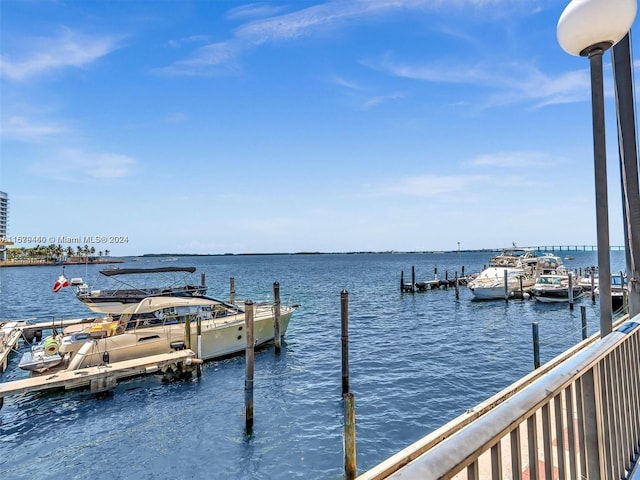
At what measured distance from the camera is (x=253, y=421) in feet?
34.7

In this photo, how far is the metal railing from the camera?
127 centimetres

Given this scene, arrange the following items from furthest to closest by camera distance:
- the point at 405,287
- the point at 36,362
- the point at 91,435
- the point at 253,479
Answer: the point at 405,287 → the point at 36,362 → the point at 91,435 → the point at 253,479

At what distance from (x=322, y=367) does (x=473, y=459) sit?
47.6 feet

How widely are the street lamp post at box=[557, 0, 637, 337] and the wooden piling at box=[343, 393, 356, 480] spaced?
15.7ft

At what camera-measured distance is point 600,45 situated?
11.8 feet

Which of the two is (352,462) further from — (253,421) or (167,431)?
(167,431)

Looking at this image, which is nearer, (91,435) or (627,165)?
(627,165)

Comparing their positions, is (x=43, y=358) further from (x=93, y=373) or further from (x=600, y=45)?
(x=600, y=45)

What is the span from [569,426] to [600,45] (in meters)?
3.42

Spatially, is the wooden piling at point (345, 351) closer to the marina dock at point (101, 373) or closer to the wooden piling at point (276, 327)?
the wooden piling at point (276, 327)

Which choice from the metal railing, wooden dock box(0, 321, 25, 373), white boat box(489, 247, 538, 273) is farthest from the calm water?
white boat box(489, 247, 538, 273)

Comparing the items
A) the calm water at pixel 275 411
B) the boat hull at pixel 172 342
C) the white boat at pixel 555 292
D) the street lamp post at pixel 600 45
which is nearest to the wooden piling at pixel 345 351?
the calm water at pixel 275 411

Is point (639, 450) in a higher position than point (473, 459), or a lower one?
lower

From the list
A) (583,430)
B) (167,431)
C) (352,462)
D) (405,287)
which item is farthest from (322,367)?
(405,287)
